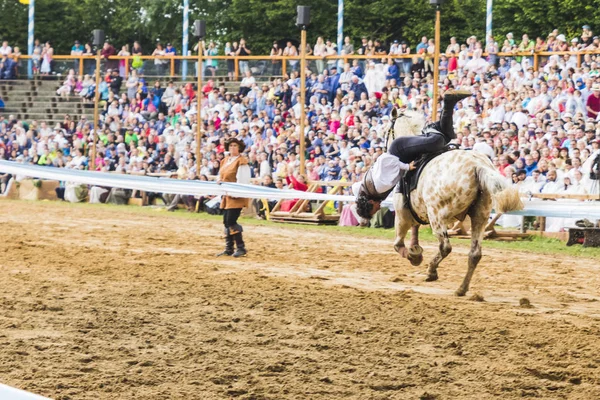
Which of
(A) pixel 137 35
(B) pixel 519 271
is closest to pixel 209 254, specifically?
(B) pixel 519 271

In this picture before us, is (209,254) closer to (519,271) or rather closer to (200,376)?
(519,271)

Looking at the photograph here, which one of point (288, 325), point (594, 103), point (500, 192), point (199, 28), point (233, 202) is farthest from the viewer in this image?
point (199, 28)

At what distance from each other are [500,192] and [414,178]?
139cm

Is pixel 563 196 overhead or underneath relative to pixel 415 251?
overhead

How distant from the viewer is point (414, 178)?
1188 cm

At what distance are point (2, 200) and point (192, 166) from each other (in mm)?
5908

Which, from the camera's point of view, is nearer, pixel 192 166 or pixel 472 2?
pixel 192 166

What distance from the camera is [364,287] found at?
12.1 metres

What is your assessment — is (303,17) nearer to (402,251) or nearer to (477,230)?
(402,251)

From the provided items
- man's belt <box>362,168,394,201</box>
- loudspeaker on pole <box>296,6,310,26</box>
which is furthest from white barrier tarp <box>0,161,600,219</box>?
loudspeaker on pole <box>296,6,310,26</box>

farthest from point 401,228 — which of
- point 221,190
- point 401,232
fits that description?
point 221,190

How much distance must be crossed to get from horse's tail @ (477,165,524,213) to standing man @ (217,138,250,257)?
16.7 ft

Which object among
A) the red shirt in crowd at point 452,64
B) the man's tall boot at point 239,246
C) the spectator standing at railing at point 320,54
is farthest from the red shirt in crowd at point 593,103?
the man's tall boot at point 239,246

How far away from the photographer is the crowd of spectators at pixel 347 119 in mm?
20828
